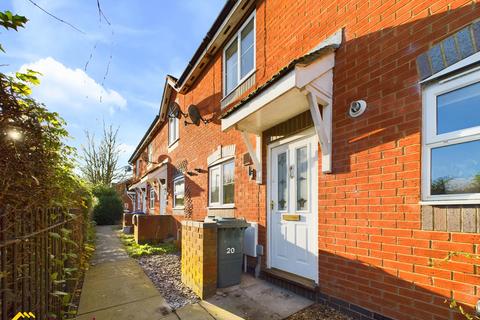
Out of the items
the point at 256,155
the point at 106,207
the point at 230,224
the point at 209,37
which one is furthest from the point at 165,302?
the point at 106,207

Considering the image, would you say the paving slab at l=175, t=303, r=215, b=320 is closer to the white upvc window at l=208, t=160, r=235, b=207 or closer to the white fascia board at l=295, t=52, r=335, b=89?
the white upvc window at l=208, t=160, r=235, b=207

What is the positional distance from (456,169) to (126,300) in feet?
15.8

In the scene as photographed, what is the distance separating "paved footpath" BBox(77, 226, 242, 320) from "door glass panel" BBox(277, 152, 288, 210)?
2139 millimetres

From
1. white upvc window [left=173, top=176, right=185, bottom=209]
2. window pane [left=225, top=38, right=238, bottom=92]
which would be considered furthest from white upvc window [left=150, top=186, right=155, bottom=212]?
window pane [left=225, top=38, right=238, bottom=92]

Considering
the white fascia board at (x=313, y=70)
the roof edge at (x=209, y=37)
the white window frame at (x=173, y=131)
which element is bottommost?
the white fascia board at (x=313, y=70)

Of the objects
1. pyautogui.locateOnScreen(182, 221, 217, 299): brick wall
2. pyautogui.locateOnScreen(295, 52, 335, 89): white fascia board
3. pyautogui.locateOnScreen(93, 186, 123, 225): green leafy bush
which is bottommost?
pyautogui.locateOnScreen(93, 186, 123, 225): green leafy bush

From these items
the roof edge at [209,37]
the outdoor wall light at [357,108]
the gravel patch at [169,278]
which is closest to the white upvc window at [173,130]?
the roof edge at [209,37]

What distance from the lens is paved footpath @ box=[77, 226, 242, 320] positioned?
11.7 ft

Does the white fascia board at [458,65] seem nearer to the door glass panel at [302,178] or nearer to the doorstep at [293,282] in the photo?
the door glass panel at [302,178]

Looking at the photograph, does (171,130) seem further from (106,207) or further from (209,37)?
→ (106,207)

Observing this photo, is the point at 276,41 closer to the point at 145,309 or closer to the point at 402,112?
the point at 402,112

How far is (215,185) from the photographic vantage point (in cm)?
792

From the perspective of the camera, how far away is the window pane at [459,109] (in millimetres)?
2477

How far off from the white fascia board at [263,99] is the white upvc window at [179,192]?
6280 millimetres
